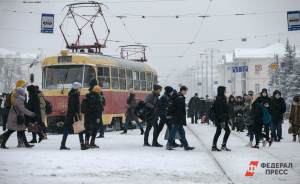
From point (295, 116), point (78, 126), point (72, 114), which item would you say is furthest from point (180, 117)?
point (295, 116)

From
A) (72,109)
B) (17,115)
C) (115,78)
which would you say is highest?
(115,78)

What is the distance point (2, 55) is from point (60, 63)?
126 m

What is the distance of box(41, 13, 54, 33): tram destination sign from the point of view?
37750 millimetres

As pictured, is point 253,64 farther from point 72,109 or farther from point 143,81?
point 72,109

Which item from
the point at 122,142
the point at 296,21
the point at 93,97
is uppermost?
the point at 296,21

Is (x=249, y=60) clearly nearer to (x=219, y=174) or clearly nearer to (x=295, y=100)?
(x=295, y=100)

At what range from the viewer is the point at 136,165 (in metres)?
13.0

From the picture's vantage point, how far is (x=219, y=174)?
38.0ft

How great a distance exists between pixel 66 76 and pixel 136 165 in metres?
13.1

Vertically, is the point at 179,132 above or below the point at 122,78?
below

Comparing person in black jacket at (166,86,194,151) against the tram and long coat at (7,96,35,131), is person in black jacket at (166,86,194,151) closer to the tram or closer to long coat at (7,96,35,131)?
long coat at (7,96,35,131)

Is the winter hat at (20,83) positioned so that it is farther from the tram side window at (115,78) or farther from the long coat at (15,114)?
the tram side window at (115,78)

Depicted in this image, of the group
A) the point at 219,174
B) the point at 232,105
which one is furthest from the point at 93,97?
the point at 232,105

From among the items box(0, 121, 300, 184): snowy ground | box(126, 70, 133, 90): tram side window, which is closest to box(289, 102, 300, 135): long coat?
box(0, 121, 300, 184): snowy ground
